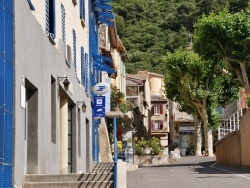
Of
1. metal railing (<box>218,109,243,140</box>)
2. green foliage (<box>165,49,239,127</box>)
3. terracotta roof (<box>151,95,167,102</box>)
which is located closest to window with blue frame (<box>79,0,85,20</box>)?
metal railing (<box>218,109,243,140</box>)

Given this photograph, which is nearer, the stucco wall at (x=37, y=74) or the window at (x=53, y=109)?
the stucco wall at (x=37, y=74)

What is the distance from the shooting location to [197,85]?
57.4 metres

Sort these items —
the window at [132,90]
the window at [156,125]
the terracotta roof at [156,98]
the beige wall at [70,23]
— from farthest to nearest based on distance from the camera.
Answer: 1. the window at [156,125]
2. the terracotta roof at [156,98]
3. the window at [132,90]
4. the beige wall at [70,23]

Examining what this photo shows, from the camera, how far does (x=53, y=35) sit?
1563 centimetres

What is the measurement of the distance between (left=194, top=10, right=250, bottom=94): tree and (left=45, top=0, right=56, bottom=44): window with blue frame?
69.4 feet

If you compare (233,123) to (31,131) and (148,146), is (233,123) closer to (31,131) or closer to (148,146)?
(148,146)

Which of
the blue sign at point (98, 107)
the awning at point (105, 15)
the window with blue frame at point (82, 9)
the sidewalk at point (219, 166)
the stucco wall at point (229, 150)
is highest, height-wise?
the awning at point (105, 15)

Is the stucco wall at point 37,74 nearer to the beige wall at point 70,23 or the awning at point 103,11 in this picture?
the beige wall at point 70,23

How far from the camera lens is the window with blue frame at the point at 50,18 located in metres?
15.2

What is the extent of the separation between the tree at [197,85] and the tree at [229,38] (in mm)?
12676

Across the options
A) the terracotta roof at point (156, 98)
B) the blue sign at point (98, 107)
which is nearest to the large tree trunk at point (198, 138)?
the terracotta roof at point (156, 98)

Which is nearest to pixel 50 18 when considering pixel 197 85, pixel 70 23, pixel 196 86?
pixel 70 23

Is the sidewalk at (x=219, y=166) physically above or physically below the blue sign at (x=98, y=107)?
below

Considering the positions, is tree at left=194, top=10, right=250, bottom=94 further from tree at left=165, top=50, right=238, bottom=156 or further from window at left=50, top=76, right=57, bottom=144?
window at left=50, top=76, right=57, bottom=144
